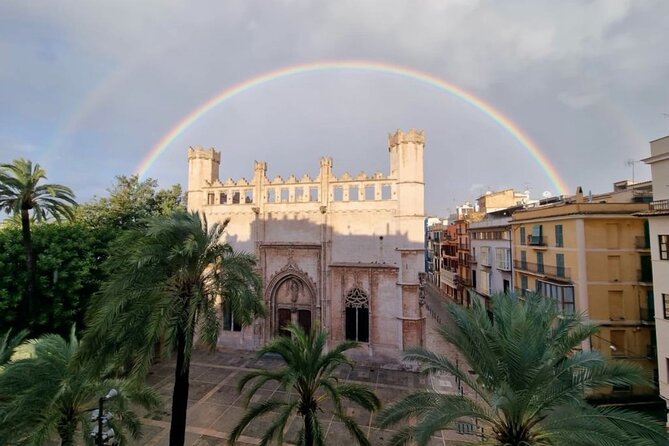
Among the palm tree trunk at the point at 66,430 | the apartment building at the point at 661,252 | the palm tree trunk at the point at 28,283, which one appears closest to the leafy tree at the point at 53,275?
the palm tree trunk at the point at 28,283

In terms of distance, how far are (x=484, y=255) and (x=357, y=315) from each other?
745 inches

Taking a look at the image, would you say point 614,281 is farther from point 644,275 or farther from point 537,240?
point 537,240

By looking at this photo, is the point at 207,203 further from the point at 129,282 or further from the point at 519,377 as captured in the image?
the point at 519,377

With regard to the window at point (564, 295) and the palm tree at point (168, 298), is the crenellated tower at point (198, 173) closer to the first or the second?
the palm tree at point (168, 298)

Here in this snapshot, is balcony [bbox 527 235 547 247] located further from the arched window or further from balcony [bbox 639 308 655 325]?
the arched window

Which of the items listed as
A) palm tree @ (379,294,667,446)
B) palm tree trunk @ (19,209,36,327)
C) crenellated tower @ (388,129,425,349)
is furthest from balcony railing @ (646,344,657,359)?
palm tree trunk @ (19,209,36,327)

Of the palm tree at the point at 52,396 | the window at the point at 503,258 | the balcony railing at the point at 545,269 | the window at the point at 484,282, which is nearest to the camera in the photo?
the palm tree at the point at 52,396

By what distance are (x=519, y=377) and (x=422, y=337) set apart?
14.3 m

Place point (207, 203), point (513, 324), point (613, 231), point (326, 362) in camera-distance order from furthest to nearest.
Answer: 1. point (207, 203)
2. point (613, 231)
3. point (326, 362)
4. point (513, 324)

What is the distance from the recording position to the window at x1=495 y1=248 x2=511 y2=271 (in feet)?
94.1

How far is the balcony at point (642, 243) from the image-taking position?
19350 millimetres

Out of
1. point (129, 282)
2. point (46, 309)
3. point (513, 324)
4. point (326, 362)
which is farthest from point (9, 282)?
point (513, 324)

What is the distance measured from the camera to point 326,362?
10.1 m

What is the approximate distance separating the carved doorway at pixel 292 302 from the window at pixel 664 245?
18.1 m
